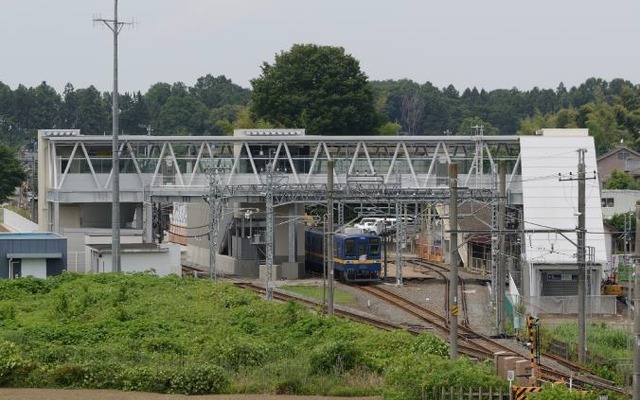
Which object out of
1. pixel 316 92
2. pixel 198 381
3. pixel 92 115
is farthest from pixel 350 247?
pixel 92 115

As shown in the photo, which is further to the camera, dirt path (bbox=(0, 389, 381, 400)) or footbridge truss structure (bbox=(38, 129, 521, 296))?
footbridge truss structure (bbox=(38, 129, 521, 296))

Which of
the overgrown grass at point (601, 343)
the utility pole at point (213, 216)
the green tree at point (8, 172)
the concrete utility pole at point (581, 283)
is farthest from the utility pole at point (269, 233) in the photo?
the green tree at point (8, 172)

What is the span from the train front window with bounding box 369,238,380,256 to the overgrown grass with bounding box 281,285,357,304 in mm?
2878

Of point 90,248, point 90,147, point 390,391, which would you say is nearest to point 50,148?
point 90,147

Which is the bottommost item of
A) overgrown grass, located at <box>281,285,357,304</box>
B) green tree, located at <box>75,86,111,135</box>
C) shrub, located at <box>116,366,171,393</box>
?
shrub, located at <box>116,366,171,393</box>

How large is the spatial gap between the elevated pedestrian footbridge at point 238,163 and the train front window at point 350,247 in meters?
2.75

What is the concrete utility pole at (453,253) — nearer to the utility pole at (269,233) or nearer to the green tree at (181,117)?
the utility pole at (269,233)

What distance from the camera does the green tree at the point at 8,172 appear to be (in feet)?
276

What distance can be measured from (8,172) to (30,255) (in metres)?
43.3

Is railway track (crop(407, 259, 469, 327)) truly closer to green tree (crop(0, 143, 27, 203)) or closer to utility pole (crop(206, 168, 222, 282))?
utility pole (crop(206, 168, 222, 282))

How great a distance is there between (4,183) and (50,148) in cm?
3421

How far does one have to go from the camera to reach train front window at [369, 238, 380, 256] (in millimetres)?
48438

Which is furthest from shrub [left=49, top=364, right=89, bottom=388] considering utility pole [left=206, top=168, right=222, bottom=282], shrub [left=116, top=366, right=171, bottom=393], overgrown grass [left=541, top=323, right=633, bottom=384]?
utility pole [left=206, top=168, right=222, bottom=282]

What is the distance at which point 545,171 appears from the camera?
48.2 metres
